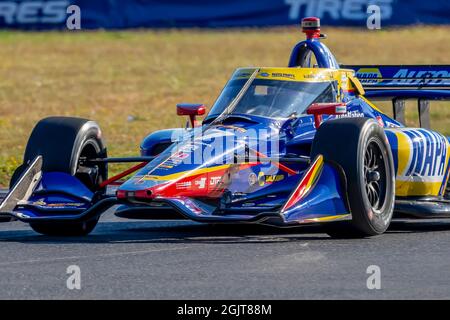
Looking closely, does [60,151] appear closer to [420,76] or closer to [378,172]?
[378,172]

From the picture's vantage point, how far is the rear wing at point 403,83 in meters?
10.4

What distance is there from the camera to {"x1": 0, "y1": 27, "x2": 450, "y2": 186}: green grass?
57.2 feet

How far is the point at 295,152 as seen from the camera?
29.5ft

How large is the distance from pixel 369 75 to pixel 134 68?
15524mm

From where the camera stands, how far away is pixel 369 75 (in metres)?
10.7

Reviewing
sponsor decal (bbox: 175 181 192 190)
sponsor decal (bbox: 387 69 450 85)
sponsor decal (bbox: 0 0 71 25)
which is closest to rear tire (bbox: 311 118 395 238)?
sponsor decal (bbox: 175 181 192 190)

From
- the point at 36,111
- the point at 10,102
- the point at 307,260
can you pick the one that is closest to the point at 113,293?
the point at 307,260

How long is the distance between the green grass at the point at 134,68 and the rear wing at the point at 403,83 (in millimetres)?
4090

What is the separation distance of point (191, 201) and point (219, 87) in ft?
45.5

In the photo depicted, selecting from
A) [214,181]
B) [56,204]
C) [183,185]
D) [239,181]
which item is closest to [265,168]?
[239,181]

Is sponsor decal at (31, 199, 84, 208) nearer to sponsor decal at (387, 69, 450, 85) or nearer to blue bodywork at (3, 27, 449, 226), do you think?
blue bodywork at (3, 27, 449, 226)

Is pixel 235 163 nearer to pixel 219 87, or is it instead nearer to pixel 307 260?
pixel 307 260

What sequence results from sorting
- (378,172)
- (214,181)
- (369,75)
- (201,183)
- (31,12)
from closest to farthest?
(201,183) < (214,181) < (378,172) < (369,75) < (31,12)

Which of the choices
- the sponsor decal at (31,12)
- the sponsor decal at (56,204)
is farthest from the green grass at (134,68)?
the sponsor decal at (56,204)
